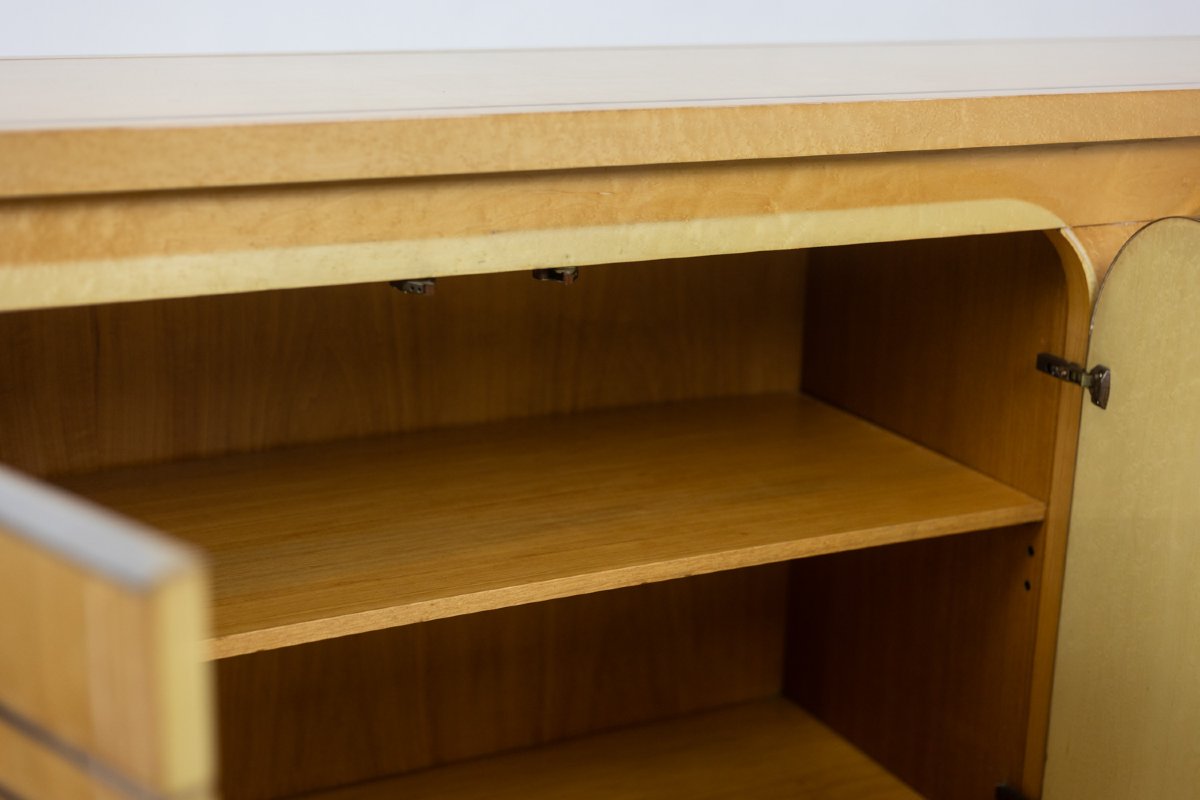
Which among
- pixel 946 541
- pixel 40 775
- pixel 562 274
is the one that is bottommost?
pixel 946 541

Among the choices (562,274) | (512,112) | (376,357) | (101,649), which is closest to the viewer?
(101,649)

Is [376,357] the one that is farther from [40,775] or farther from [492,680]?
[40,775]

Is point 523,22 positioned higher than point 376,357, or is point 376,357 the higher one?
point 523,22

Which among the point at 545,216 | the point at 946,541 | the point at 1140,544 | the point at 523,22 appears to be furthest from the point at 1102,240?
the point at 523,22

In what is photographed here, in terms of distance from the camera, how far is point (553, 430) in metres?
1.27

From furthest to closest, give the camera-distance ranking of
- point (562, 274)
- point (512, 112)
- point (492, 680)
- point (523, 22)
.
A: point (523, 22) < point (492, 680) < point (562, 274) < point (512, 112)

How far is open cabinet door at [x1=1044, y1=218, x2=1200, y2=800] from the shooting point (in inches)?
38.9

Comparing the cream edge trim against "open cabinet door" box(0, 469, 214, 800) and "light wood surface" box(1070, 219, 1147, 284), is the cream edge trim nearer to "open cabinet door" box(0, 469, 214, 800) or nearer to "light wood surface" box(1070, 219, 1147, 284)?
"light wood surface" box(1070, 219, 1147, 284)

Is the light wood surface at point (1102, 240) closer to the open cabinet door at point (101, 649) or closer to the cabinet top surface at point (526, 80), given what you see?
the cabinet top surface at point (526, 80)

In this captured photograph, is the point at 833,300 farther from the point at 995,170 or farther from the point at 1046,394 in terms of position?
the point at 995,170

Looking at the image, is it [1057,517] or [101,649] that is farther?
[1057,517]

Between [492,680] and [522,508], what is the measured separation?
0.32 metres

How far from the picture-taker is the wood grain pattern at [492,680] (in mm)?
1248

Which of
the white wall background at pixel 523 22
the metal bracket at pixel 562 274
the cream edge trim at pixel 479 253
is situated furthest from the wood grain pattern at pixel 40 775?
the white wall background at pixel 523 22
